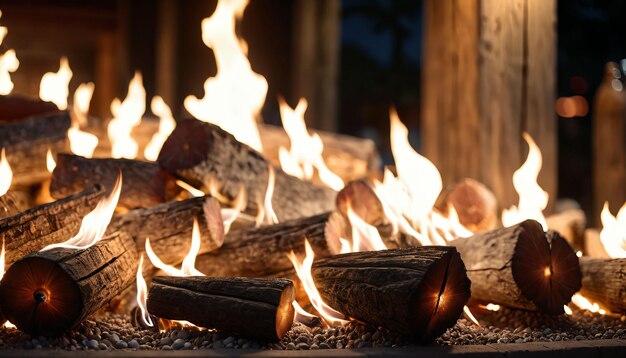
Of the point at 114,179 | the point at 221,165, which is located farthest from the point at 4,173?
the point at 221,165

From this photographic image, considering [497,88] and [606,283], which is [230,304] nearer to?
[606,283]

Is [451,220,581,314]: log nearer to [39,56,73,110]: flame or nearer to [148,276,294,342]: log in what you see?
[148,276,294,342]: log

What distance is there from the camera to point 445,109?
4699mm

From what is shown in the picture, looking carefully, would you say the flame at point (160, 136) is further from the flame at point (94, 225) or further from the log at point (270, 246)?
the flame at point (94, 225)

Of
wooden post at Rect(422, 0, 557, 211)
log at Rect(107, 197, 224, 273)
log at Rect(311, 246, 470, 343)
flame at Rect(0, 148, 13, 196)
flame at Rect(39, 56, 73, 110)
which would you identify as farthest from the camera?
flame at Rect(39, 56, 73, 110)

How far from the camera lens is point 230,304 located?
2422 millimetres

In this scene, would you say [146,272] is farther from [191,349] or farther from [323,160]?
[323,160]

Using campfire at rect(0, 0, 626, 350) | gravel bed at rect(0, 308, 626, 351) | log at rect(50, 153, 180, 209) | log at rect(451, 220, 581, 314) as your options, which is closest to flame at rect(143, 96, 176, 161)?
campfire at rect(0, 0, 626, 350)

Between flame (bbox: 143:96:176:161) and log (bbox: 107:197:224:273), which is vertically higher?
flame (bbox: 143:96:176:161)

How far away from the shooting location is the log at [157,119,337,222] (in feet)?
11.3

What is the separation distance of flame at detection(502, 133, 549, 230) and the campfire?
11 millimetres

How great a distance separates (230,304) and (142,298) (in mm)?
675

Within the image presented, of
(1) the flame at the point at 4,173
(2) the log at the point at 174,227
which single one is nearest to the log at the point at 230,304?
(2) the log at the point at 174,227

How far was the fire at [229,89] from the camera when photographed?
4723 millimetres
